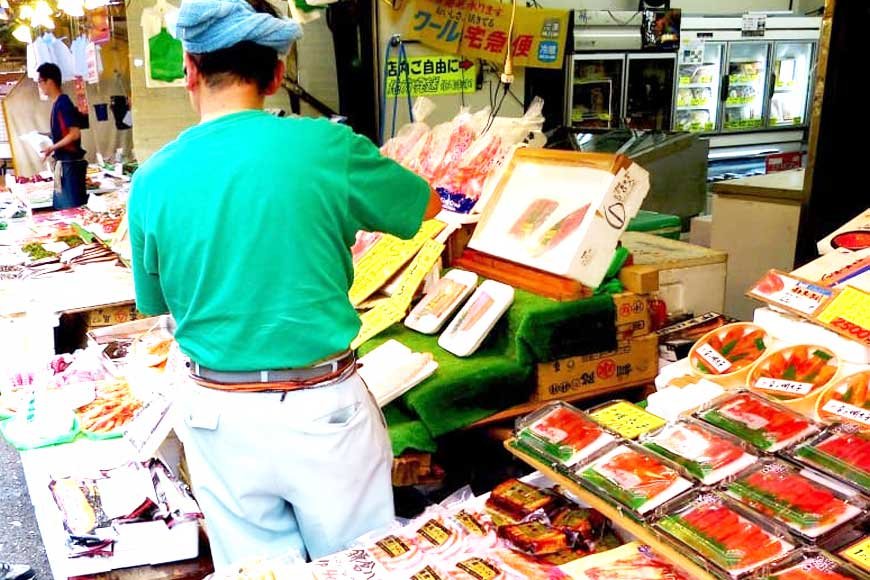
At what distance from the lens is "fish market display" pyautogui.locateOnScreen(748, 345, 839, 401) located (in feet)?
7.25

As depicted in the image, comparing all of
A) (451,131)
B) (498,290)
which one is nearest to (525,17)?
(451,131)

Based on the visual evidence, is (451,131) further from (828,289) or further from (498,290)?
(828,289)

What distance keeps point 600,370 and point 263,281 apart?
1.54 metres

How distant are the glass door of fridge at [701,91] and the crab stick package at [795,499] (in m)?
7.54

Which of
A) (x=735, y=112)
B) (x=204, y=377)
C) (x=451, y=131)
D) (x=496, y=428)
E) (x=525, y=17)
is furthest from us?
(x=735, y=112)

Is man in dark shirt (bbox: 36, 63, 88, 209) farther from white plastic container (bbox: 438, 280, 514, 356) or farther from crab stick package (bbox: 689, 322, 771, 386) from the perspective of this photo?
crab stick package (bbox: 689, 322, 771, 386)

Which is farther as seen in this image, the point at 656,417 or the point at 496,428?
the point at 496,428

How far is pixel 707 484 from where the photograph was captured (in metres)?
1.78

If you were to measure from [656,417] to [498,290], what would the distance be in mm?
1032

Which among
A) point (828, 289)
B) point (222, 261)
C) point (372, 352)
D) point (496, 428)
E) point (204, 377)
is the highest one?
point (222, 261)

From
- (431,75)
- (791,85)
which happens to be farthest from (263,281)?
(791,85)

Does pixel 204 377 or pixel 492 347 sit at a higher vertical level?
pixel 204 377

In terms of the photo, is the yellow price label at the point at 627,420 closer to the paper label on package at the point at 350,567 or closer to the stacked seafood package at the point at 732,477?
the stacked seafood package at the point at 732,477

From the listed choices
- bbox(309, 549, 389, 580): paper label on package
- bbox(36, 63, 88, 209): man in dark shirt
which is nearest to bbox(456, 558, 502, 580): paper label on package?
bbox(309, 549, 389, 580): paper label on package
